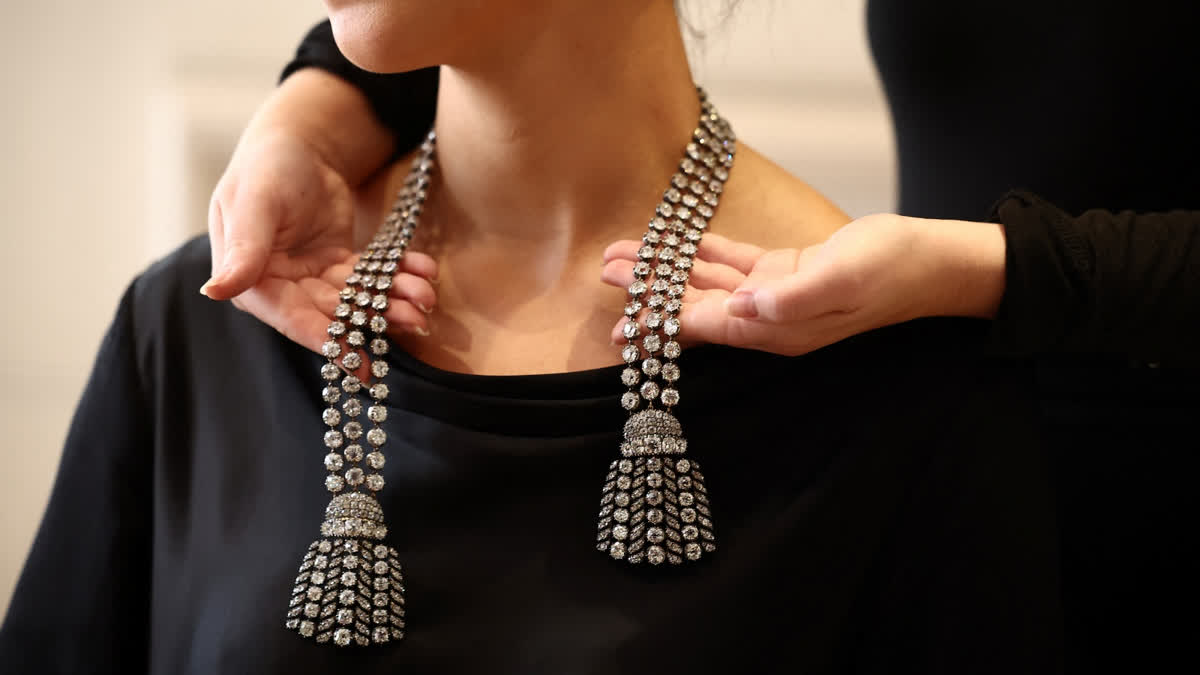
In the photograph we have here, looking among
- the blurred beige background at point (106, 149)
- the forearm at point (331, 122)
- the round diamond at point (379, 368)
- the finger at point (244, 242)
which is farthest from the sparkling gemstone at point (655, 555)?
the blurred beige background at point (106, 149)

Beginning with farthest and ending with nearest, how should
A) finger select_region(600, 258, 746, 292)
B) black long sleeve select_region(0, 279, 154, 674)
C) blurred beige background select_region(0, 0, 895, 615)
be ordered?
blurred beige background select_region(0, 0, 895, 615)
black long sleeve select_region(0, 279, 154, 674)
finger select_region(600, 258, 746, 292)

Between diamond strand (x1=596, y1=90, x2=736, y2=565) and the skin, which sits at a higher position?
the skin

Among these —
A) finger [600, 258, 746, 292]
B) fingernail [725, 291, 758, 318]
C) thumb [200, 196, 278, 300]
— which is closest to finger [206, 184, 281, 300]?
thumb [200, 196, 278, 300]

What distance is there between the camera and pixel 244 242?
0.74m

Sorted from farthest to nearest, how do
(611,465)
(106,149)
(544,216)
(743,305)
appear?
(106,149)
(544,216)
(611,465)
(743,305)

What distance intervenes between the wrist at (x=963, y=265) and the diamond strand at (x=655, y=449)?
173 millimetres

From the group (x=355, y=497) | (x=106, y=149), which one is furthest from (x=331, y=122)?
(x=106, y=149)

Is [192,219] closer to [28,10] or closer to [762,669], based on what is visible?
[28,10]

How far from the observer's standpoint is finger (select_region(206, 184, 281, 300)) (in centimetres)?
71

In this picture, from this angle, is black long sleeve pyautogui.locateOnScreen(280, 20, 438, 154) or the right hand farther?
black long sleeve pyautogui.locateOnScreen(280, 20, 438, 154)

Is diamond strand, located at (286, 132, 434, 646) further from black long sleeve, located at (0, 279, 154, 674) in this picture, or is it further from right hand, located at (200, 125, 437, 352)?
black long sleeve, located at (0, 279, 154, 674)

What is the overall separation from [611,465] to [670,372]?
0.26 ft

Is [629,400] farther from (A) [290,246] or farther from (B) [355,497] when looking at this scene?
(A) [290,246]

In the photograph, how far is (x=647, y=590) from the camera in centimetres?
67
